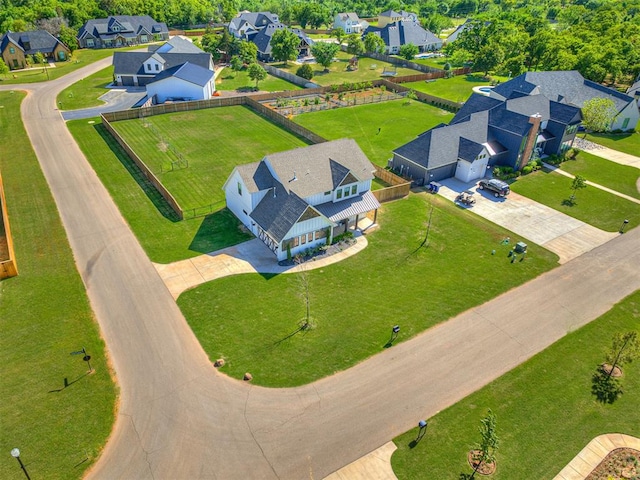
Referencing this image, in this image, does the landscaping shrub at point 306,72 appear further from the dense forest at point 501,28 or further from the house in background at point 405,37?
the dense forest at point 501,28

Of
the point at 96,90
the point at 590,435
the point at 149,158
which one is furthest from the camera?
the point at 96,90

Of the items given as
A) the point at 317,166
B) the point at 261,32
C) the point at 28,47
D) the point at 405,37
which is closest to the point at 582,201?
the point at 317,166

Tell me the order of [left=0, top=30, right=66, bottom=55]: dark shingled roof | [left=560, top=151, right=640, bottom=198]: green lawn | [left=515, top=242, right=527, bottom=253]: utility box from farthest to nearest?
[left=0, top=30, right=66, bottom=55]: dark shingled roof < [left=560, top=151, right=640, bottom=198]: green lawn < [left=515, top=242, right=527, bottom=253]: utility box

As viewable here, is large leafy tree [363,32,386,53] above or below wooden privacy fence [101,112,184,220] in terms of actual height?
above

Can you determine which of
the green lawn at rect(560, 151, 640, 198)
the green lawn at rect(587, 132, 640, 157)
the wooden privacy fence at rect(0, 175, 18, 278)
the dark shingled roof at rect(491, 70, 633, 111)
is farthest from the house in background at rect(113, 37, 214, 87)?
the green lawn at rect(587, 132, 640, 157)

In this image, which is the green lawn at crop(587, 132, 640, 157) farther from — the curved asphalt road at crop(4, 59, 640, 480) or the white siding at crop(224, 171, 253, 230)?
the white siding at crop(224, 171, 253, 230)

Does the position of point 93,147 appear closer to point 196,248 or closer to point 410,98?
point 196,248

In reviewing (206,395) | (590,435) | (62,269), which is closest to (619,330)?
(590,435)
